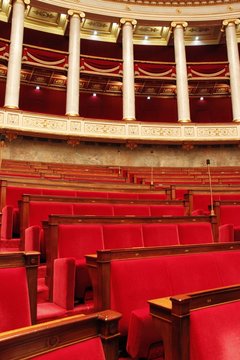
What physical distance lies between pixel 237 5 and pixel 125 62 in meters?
1.81

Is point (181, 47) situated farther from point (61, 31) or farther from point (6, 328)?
point (6, 328)

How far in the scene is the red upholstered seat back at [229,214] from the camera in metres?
1.82

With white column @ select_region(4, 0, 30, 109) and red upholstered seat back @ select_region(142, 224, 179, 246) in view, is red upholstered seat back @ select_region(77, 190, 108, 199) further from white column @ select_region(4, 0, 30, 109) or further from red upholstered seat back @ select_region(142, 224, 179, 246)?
white column @ select_region(4, 0, 30, 109)

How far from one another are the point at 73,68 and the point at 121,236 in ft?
11.9

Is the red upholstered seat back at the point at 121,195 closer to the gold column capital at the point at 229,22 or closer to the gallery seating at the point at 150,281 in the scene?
the gallery seating at the point at 150,281

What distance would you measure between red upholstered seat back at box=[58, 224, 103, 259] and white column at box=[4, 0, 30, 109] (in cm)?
308

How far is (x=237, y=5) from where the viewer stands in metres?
4.82

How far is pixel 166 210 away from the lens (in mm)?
1768

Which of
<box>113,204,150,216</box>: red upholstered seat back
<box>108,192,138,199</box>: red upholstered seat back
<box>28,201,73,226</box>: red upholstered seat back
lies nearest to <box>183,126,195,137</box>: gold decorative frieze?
<box>108,192,138,199</box>: red upholstered seat back

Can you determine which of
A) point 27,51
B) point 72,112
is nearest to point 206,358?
point 72,112

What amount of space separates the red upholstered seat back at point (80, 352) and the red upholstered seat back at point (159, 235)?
804 millimetres

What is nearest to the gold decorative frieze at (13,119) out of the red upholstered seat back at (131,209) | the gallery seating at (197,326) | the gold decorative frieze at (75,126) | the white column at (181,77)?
the gold decorative frieze at (75,126)

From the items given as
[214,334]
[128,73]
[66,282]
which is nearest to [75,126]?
[128,73]

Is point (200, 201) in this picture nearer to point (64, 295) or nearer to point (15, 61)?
point (64, 295)
